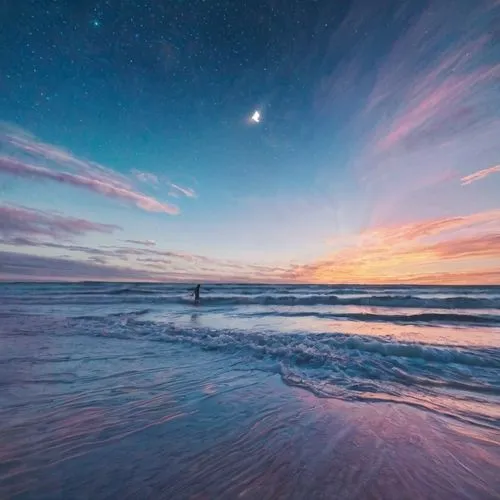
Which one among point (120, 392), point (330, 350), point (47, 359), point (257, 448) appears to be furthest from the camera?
point (330, 350)

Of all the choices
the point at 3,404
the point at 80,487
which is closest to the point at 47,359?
the point at 3,404

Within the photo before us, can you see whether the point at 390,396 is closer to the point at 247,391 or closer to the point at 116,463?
the point at 247,391

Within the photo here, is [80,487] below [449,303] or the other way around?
below

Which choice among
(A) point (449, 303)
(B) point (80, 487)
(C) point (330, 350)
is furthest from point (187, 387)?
(A) point (449, 303)

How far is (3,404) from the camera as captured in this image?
4.23m

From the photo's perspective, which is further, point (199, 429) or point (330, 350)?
point (330, 350)

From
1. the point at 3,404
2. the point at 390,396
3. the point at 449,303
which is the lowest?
the point at 3,404

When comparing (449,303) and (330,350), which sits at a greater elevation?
(449,303)

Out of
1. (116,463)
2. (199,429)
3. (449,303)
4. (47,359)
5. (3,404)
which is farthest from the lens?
(449,303)

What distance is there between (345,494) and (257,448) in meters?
1.01

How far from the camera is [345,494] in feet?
8.04

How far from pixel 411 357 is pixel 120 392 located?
7.05m

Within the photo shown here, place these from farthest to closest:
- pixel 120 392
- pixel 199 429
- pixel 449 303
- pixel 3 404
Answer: pixel 449 303 → pixel 120 392 → pixel 3 404 → pixel 199 429

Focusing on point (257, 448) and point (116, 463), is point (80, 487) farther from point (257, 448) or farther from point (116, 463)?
point (257, 448)
